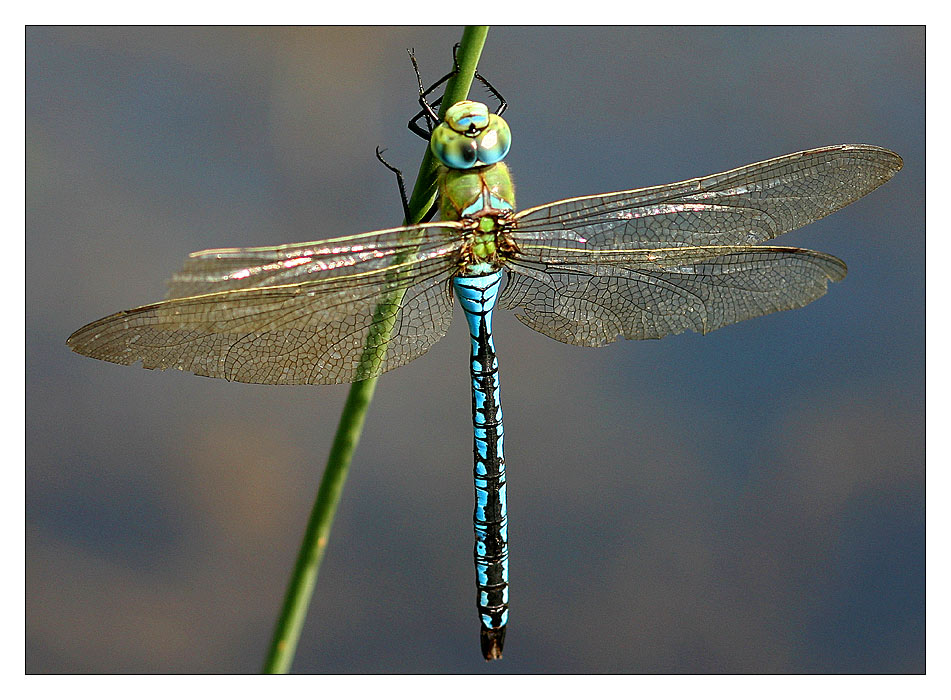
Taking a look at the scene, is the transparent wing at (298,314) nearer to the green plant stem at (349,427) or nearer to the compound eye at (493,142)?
the green plant stem at (349,427)

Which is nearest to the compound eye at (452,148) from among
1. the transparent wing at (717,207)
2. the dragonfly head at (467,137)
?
the dragonfly head at (467,137)

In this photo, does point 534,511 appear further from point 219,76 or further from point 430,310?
point 219,76

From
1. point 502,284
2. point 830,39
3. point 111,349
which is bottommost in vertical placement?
point 111,349

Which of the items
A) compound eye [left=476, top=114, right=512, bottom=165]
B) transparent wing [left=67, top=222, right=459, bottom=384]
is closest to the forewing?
transparent wing [left=67, top=222, right=459, bottom=384]

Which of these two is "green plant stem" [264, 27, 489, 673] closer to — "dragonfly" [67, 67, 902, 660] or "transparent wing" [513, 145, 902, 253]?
"dragonfly" [67, 67, 902, 660]

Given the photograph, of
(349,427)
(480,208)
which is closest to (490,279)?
(480,208)

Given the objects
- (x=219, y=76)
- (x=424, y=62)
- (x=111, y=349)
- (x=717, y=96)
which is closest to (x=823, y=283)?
(x=111, y=349)
